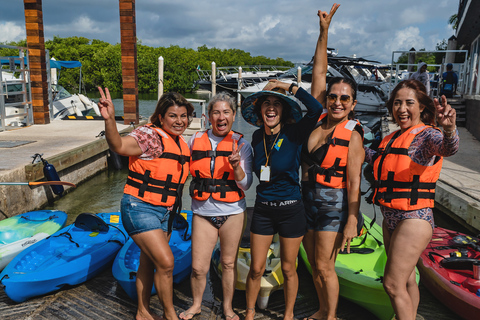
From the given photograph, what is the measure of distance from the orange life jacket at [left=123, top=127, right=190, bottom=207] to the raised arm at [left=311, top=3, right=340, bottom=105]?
4.15 feet

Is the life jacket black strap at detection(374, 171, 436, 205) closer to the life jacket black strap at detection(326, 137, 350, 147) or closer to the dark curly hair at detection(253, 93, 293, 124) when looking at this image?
the life jacket black strap at detection(326, 137, 350, 147)

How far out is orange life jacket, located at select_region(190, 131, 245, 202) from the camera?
2916 mm

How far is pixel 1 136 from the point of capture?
975 cm

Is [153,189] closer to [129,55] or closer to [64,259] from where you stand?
[64,259]

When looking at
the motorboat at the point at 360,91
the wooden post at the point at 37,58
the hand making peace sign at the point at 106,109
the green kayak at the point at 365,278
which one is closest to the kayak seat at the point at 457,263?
the green kayak at the point at 365,278

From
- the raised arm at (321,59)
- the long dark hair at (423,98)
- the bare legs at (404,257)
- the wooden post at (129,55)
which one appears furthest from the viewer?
the wooden post at (129,55)

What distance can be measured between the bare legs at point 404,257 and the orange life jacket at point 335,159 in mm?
514

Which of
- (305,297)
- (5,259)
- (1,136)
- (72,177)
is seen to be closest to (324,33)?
(305,297)

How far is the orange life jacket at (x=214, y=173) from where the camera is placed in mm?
2916

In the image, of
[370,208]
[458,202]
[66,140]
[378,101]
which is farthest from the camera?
[378,101]

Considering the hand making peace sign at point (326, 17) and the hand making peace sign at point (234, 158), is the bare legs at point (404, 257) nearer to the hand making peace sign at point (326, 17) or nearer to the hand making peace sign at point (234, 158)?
the hand making peace sign at point (234, 158)

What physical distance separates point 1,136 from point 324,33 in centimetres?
971

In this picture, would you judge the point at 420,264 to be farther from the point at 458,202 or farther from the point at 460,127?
the point at 460,127

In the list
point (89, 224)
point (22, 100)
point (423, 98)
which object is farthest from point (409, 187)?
point (22, 100)
